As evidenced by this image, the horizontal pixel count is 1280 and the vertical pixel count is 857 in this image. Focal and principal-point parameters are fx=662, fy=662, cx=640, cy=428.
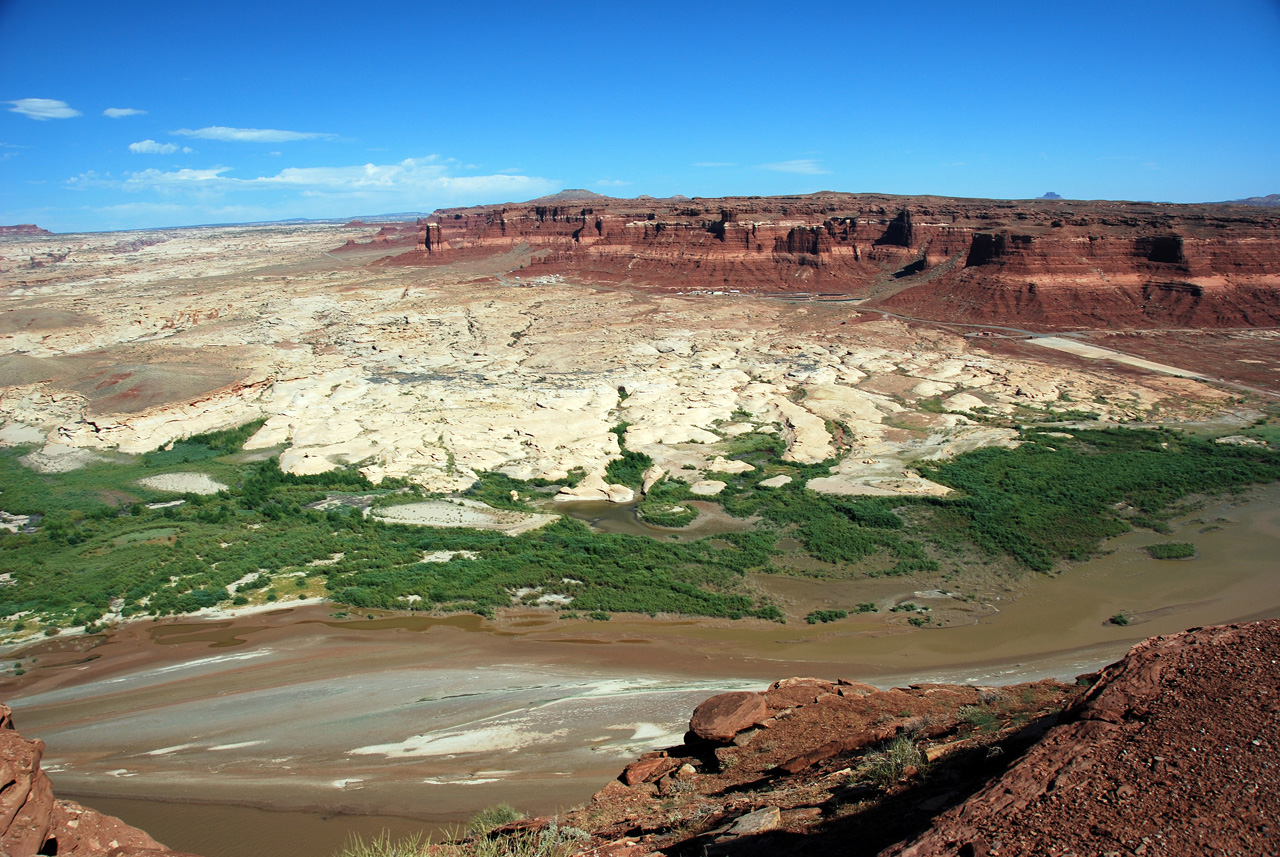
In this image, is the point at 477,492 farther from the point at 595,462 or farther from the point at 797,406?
the point at 797,406

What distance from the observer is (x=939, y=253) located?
2530 inches

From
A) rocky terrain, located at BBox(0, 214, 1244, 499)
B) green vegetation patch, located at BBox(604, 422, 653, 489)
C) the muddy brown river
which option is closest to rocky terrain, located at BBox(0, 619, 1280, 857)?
the muddy brown river

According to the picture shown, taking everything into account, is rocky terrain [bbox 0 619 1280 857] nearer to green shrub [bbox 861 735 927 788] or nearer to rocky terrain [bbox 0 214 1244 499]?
green shrub [bbox 861 735 927 788]

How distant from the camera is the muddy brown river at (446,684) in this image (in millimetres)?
10070

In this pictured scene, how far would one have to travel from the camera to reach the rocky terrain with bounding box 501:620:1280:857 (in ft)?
15.6

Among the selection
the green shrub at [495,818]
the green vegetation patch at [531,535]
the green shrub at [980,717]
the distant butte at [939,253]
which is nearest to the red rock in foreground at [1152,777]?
the green shrub at [980,717]

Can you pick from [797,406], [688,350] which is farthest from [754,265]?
[797,406]

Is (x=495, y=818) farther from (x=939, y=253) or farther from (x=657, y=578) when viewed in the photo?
(x=939, y=253)

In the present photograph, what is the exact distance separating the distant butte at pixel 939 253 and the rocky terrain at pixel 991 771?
4941cm

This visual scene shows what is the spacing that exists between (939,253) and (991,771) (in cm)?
6648

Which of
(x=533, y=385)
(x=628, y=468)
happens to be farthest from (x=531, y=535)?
(x=533, y=385)

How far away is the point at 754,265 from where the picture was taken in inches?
2837

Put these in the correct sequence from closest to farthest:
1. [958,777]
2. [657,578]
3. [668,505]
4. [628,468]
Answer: [958,777] < [657,578] < [668,505] < [628,468]

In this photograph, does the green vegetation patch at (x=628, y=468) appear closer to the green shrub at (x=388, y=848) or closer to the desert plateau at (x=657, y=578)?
the desert plateau at (x=657, y=578)
